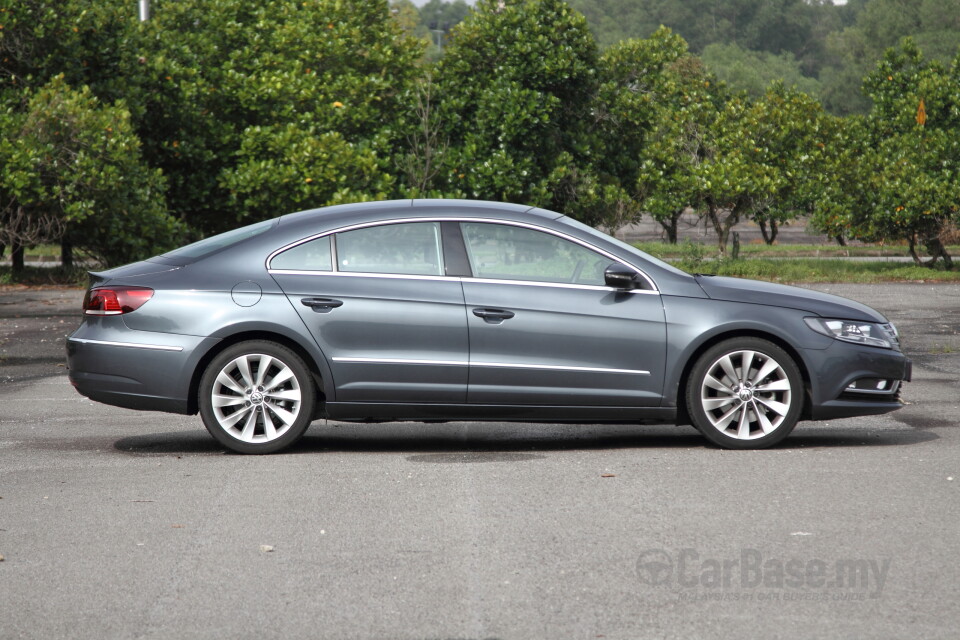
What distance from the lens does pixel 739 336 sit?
7926mm

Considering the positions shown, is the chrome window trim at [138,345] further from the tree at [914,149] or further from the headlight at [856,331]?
the tree at [914,149]

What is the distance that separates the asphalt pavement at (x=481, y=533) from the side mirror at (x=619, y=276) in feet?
3.55

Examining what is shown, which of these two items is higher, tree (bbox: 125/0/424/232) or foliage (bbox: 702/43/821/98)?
foliage (bbox: 702/43/821/98)

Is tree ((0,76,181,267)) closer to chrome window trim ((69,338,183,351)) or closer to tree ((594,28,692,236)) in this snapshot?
tree ((594,28,692,236))

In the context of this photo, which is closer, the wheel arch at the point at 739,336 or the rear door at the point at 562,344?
the rear door at the point at 562,344

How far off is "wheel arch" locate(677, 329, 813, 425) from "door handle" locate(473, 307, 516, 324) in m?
1.17

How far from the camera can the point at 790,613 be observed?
4.63 m

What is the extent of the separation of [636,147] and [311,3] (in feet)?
29.2

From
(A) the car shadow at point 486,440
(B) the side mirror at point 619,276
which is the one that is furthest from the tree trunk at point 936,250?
(B) the side mirror at point 619,276

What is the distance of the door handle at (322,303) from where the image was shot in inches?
306

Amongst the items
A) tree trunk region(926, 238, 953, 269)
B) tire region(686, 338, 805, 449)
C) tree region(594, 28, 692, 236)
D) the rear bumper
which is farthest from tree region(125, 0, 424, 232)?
tire region(686, 338, 805, 449)

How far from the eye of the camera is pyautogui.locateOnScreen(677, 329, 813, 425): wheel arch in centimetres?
791

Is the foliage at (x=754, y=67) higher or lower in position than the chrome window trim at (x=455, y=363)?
higher

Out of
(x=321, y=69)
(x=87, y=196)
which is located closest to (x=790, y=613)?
(x=87, y=196)
